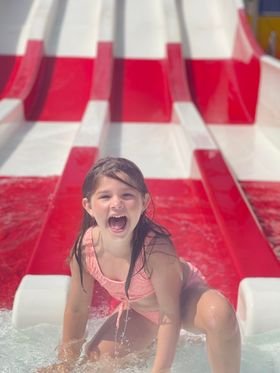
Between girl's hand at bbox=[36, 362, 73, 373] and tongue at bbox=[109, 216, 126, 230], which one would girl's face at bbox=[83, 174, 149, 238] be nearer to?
tongue at bbox=[109, 216, 126, 230]

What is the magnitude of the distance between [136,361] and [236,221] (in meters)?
0.95

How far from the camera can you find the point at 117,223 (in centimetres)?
133

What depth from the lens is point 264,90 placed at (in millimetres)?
4039

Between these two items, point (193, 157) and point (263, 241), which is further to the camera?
point (193, 157)

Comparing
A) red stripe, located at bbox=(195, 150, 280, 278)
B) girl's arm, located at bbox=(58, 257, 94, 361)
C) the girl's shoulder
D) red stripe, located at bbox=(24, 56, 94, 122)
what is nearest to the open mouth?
the girl's shoulder

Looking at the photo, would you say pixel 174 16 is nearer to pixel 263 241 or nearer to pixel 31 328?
pixel 263 241

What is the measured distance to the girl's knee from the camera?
4.35 ft

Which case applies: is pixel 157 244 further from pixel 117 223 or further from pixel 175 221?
pixel 175 221

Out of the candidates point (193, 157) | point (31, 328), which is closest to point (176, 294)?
point (31, 328)

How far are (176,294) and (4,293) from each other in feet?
2.57

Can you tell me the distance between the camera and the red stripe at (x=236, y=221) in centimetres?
196

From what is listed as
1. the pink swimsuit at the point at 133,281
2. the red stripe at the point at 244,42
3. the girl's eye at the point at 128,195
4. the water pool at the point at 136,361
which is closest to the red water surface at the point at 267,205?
the water pool at the point at 136,361

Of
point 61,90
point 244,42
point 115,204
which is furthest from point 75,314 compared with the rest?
point 244,42

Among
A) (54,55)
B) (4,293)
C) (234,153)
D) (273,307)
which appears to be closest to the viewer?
(273,307)
